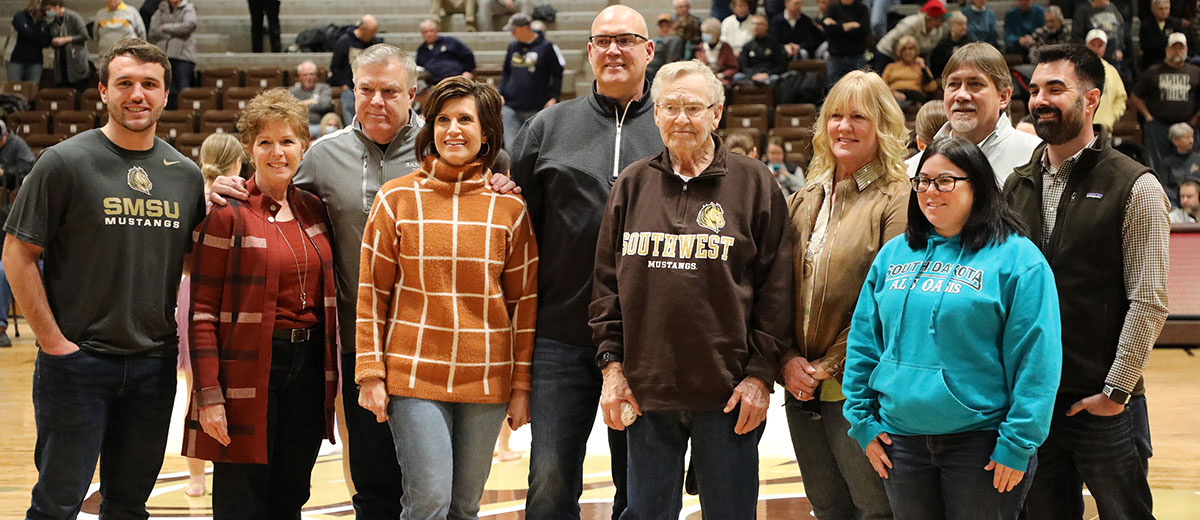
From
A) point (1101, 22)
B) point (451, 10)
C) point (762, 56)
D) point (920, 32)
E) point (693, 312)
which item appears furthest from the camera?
point (451, 10)

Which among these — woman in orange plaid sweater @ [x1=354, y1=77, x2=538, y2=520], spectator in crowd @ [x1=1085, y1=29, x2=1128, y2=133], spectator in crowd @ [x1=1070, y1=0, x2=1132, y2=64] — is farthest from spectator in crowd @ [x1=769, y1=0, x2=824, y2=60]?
woman in orange plaid sweater @ [x1=354, y1=77, x2=538, y2=520]

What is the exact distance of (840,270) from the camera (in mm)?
3082

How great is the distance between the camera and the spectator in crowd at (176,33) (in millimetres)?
13586

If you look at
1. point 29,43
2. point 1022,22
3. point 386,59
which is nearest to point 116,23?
point 29,43

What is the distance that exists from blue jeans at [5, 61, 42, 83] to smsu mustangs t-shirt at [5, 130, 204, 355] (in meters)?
12.2

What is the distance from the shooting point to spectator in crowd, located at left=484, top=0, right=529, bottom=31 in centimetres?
1492

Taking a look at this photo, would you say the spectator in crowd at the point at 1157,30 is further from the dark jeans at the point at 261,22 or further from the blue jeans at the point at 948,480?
the dark jeans at the point at 261,22

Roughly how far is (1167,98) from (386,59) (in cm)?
951

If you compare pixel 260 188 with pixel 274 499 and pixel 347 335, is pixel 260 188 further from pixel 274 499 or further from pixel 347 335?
pixel 274 499

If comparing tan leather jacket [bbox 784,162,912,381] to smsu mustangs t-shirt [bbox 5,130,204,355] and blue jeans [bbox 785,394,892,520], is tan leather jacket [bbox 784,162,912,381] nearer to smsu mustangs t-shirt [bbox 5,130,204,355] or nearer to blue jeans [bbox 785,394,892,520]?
blue jeans [bbox 785,394,892,520]

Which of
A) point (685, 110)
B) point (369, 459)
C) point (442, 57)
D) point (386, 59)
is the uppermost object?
point (442, 57)

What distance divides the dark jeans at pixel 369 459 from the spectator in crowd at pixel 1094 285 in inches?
75.6

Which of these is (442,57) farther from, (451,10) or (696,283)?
(696,283)

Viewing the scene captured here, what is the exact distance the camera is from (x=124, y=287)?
Result: 10.9 ft
